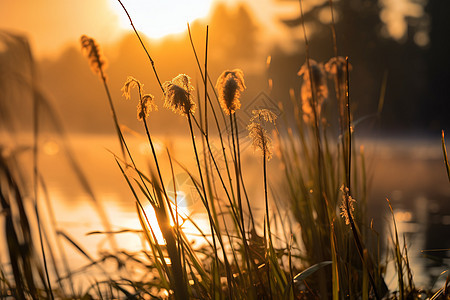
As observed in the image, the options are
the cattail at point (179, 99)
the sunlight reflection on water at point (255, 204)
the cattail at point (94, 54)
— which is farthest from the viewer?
the sunlight reflection on water at point (255, 204)

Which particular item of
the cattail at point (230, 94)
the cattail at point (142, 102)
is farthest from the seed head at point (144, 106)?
the cattail at point (230, 94)

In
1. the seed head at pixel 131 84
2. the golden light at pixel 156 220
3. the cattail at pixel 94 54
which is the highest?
the cattail at pixel 94 54

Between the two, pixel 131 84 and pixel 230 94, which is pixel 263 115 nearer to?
pixel 230 94

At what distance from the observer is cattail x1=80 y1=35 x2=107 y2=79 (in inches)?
37.9

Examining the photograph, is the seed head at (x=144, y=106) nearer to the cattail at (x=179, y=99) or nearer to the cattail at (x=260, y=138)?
the cattail at (x=179, y=99)

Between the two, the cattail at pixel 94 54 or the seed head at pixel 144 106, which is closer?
the seed head at pixel 144 106

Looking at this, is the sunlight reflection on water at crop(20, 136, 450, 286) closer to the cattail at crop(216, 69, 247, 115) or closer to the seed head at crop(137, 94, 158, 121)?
the seed head at crop(137, 94, 158, 121)

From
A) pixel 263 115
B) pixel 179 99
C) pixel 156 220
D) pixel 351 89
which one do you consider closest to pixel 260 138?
pixel 263 115

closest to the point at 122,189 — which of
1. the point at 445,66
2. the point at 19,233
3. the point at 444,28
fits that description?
the point at 19,233

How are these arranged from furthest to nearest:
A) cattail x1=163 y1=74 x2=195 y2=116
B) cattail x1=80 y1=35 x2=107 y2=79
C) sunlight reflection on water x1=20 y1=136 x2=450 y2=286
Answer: sunlight reflection on water x1=20 y1=136 x2=450 y2=286 → cattail x1=80 y1=35 x2=107 y2=79 → cattail x1=163 y1=74 x2=195 y2=116

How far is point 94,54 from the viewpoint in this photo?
0.97 metres

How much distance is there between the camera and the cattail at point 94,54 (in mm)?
962

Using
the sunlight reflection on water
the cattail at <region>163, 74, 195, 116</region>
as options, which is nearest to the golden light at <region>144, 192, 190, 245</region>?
the sunlight reflection on water

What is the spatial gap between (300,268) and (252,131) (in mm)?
918
